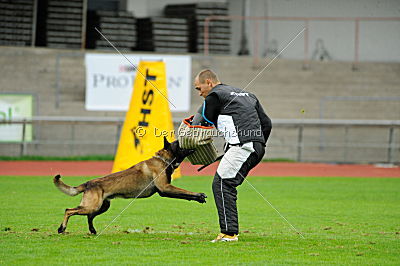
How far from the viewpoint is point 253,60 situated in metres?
26.2

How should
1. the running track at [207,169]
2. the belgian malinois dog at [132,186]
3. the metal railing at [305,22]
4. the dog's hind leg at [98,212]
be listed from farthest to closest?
the metal railing at [305,22] < the running track at [207,169] < the dog's hind leg at [98,212] < the belgian malinois dog at [132,186]

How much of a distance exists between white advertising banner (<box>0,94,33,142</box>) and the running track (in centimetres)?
134

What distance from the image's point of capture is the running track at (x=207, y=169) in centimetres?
1931

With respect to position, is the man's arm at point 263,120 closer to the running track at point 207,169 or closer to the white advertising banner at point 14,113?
the running track at point 207,169

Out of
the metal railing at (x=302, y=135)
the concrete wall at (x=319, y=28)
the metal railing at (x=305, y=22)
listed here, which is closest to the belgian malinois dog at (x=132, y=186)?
the metal railing at (x=302, y=135)

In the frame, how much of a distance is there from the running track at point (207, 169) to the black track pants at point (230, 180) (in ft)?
35.0

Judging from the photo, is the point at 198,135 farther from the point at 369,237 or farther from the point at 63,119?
the point at 63,119

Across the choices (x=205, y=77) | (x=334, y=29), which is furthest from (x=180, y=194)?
(x=334, y=29)

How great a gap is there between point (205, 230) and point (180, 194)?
1243 mm

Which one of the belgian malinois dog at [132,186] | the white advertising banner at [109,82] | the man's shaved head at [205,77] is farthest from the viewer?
the white advertising banner at [109,82]

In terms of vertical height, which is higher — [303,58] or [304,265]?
[303,58]

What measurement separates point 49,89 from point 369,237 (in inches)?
670

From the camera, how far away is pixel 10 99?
23.2 m

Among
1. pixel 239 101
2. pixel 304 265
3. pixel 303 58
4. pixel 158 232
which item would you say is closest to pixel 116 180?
pixel 158 232
